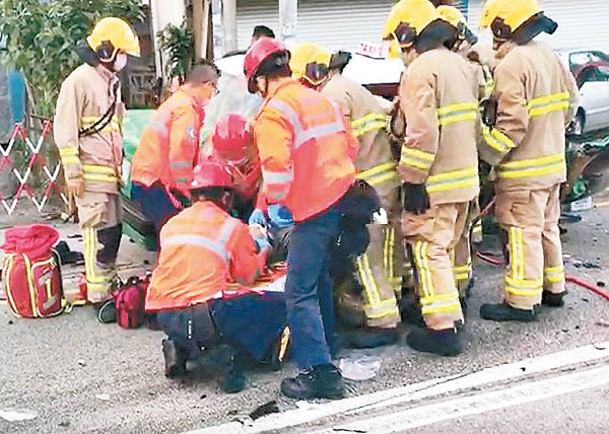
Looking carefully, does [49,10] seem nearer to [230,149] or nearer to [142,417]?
[230,149]

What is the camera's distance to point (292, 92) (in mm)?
4941

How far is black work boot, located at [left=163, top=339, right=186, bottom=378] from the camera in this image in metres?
5.36

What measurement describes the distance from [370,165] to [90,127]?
2.08 meters

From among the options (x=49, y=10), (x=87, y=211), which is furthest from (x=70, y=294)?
(x=49, y=10)

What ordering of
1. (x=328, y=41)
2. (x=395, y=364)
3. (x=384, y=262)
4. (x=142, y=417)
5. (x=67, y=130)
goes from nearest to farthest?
(x=142, y=417) < (x=395, y=364) < (x=384, y=262) < (x=67, y=130) < (x=328, y=41)

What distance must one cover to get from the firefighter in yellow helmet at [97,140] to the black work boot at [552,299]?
313 cm

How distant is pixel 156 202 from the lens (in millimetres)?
6594

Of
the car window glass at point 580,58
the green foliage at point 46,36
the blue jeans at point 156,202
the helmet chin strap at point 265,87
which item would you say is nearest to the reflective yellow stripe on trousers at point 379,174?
the helmet chin strap at point 265,87

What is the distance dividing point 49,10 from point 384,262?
6154 millimetres

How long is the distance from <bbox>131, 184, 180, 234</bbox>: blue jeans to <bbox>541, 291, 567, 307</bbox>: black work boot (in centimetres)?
267

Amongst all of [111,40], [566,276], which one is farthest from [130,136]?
[566,276]

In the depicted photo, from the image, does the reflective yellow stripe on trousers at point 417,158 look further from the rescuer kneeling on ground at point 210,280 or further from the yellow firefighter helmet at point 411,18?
the rescuer kneeling on ground at point 210,280

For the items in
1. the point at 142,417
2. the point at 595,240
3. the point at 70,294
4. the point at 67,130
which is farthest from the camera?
the point at 595,240

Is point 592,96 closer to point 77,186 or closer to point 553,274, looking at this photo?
point 553,274
